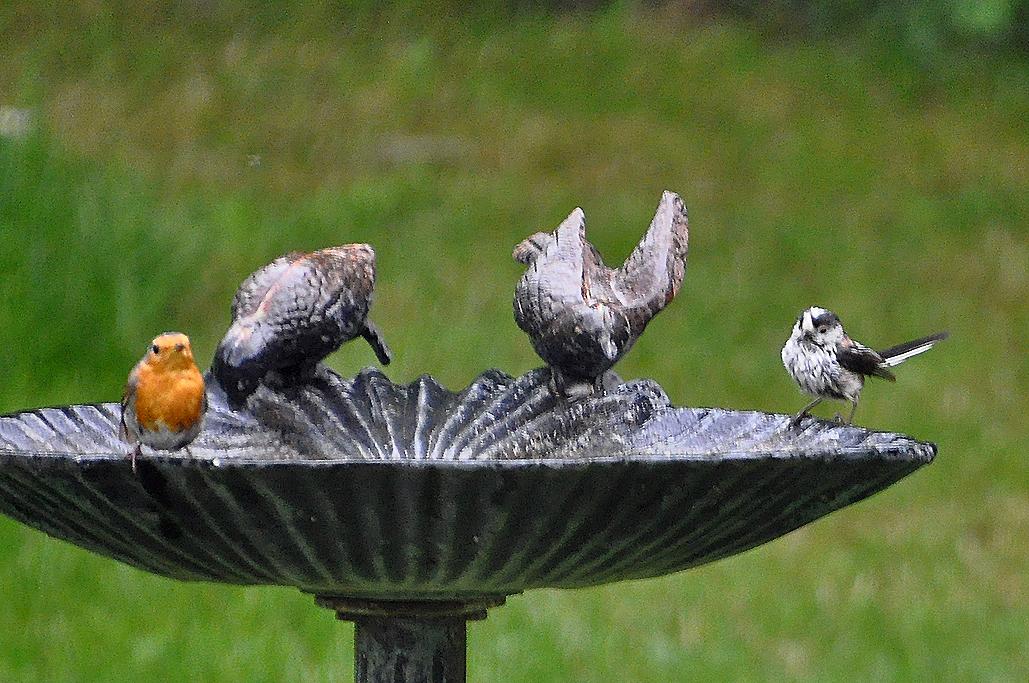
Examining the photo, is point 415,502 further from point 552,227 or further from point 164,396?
point 552,227

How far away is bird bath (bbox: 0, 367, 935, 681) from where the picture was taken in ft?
7.39

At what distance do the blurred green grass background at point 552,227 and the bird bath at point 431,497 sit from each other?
2032mm

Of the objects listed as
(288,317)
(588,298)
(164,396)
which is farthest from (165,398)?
(588,298)

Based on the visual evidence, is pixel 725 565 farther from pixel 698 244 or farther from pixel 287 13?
pixel 287 13

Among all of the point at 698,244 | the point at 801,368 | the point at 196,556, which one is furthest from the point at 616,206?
the point at 196,556

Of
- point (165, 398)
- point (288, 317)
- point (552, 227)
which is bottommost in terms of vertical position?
point (165, 398)

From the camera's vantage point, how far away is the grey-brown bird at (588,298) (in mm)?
3018

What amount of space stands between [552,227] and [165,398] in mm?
6103

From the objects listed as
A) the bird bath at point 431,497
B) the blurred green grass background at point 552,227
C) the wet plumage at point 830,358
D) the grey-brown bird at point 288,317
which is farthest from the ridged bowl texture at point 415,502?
the blurred green grass background at point 552,227

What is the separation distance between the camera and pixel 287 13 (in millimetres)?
10117

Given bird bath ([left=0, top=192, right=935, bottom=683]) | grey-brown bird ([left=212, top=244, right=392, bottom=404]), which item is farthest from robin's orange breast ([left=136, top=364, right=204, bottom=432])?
grey-brown bird ([left=212, top=244, right=392, bottom=404])

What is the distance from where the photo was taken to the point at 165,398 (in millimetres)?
2537

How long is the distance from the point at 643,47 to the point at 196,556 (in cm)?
801

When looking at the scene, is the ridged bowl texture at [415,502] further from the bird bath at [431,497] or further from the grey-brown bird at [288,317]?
the grey-brown bird at [288,317]
